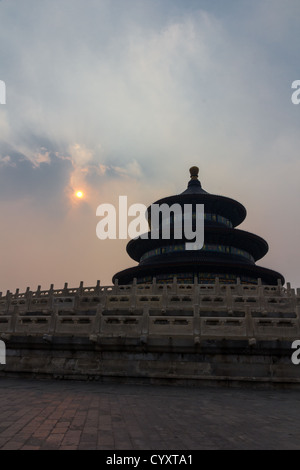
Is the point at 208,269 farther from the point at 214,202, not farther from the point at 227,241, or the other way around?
the point at 214,202

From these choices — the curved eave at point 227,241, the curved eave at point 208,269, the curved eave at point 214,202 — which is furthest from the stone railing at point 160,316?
the curved eave at point 214,202

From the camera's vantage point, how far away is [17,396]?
28.0 feet

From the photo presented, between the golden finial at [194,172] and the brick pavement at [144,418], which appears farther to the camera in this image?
the golden finial at [194,172]

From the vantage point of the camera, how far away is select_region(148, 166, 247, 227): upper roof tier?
39.5 meters

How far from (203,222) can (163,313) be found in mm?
23642

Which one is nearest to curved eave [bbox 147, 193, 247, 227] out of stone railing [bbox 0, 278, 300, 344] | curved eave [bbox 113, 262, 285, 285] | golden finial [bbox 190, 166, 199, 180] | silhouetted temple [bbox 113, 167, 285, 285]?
silhouetted temple [bbox 113, 167, 285, 285]

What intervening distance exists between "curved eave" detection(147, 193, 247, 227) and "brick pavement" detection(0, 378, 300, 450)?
101 ft

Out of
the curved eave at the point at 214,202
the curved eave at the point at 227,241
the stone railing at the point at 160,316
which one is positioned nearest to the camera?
the stone railing at the point at 160,316

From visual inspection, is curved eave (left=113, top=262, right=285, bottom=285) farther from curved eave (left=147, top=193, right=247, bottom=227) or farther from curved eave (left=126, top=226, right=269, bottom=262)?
curved eave (left=147, top=193, right=247, bottom=227)


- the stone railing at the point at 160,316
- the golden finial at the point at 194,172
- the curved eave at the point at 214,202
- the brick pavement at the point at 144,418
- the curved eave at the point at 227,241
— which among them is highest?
the golden finial at the point at 194,172

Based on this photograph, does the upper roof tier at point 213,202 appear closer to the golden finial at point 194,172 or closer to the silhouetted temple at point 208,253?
the silhouetted temple at point 208,253

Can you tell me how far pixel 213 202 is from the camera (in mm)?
40219

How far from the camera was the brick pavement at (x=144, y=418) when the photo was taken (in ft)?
16.5
